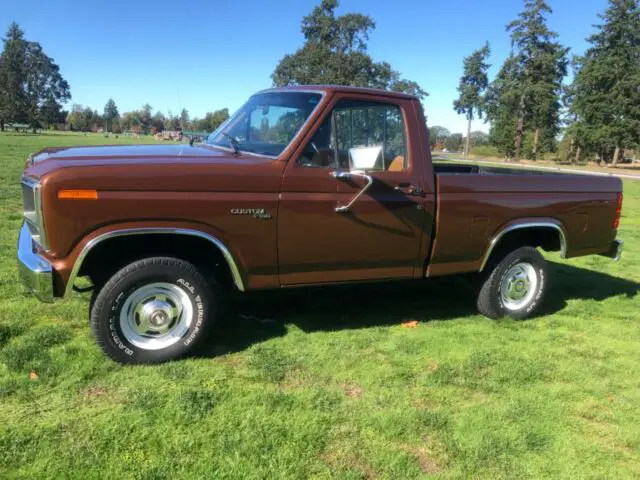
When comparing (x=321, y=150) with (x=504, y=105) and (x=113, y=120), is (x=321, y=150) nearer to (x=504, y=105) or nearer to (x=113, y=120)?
(x=504, y=105)

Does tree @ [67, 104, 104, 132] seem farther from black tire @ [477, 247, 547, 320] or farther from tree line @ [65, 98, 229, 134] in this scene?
black tire @ [477, 247, 547, 320]

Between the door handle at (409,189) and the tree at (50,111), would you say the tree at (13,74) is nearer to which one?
the tree at (50,111)

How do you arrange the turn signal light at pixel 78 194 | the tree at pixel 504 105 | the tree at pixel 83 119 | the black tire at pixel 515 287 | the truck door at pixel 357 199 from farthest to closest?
1. the tree at pixel 83 119
2. the tree at pixel 504 105
3. the black tire at pixel 515 287
4. the truck door at pixel 357 199
5. the turn signal light at pixel 78 194

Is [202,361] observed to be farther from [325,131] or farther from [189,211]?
[325,131]

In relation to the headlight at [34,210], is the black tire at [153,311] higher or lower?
lower

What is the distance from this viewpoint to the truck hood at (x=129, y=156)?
3.56m

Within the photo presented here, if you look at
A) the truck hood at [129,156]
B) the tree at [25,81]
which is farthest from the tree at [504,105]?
the tree at [25,81]

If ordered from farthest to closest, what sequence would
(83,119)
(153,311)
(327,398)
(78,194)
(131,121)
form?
(131,121) < (83,119) < (153,311) < (327,398) < (78,194)

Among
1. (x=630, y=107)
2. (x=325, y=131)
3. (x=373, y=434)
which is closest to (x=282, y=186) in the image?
(x=325, y=131)

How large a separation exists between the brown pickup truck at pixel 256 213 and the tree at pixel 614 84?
191ft

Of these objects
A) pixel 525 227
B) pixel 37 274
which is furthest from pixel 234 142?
pixel 525 227

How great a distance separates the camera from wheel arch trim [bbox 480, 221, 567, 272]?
4.97m

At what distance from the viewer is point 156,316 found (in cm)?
383

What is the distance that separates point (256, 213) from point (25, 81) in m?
108
